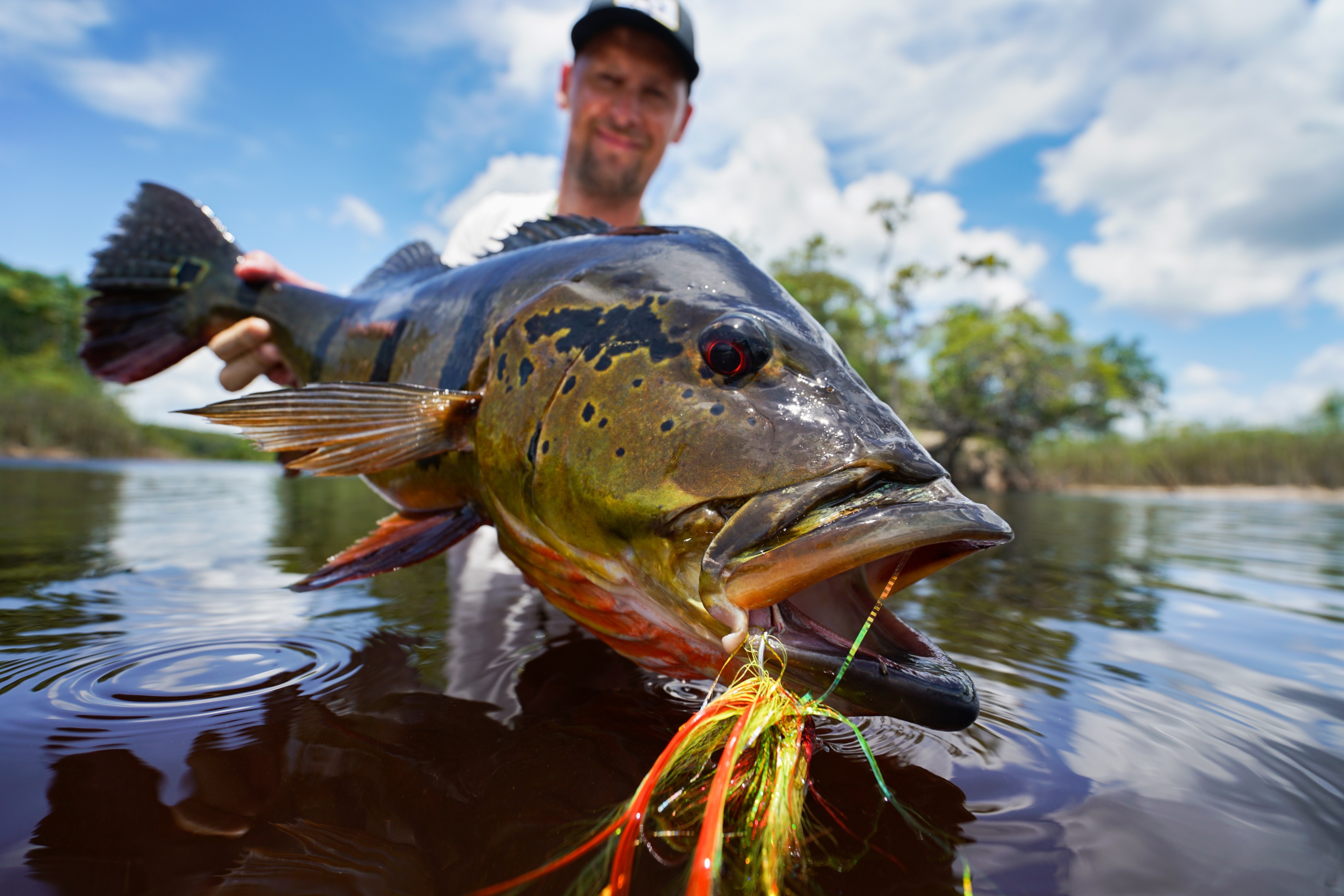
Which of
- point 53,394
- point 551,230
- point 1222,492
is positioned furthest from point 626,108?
point 53,394

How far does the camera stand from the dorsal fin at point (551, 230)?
7.32 feet

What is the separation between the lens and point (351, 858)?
1054 mm

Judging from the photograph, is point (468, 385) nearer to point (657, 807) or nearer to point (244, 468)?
point (657, 807)

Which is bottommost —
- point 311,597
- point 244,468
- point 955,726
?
point 244,468

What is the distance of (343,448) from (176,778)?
0.88m

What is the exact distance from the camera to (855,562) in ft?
3.61

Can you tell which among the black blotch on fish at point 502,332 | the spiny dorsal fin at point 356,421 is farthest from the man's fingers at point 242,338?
the black blotch on fish at point 502,332

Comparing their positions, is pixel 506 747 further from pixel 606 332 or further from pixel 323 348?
pixel 323 348

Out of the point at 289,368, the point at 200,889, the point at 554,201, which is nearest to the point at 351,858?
the point at 200,889

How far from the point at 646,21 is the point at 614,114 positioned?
0.63 meters

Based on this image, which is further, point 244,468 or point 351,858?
point 244,468

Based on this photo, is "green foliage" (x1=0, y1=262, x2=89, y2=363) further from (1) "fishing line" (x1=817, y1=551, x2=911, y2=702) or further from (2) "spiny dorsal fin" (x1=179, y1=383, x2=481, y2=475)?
(1) "fishing line" (x1=817, y1=551, x2=911, y2=702)

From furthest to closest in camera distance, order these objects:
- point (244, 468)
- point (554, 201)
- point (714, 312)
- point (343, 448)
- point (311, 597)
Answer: point (244, 468)
point (554, 201)
point (311, 597)
point (343, 448)
point (714, 312)

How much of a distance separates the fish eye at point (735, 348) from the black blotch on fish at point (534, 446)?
44 centimetres
